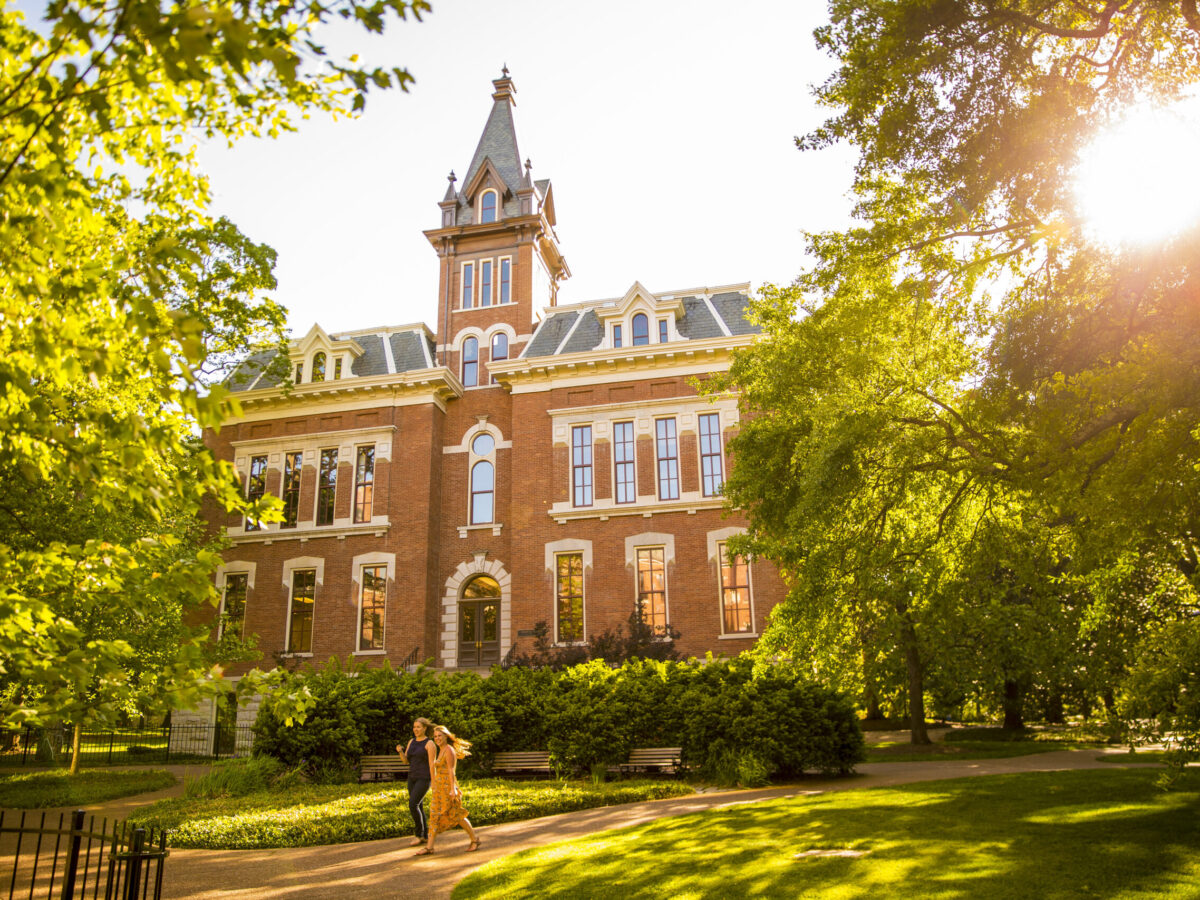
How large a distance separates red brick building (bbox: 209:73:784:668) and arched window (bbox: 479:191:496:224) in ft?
0.86

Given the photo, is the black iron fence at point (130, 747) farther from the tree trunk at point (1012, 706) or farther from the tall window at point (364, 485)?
the tree trunk at point (1012, 706)

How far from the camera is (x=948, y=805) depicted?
11617mm

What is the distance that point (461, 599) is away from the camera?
94.5 ft

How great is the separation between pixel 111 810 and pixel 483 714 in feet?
21.5

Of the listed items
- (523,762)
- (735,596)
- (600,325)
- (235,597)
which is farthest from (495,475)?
(523,762)

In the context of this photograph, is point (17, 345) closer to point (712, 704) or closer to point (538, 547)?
point (712, 704)

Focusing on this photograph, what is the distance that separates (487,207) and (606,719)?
22698 millimetres

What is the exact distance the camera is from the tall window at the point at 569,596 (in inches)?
1057

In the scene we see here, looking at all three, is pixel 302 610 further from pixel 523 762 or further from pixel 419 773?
→ pixel 419 773

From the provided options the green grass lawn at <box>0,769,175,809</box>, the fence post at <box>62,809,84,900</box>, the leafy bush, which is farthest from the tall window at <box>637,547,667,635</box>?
the fence post at <box>62,809,84,900</box>

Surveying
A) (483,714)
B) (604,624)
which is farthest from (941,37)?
(604,624)

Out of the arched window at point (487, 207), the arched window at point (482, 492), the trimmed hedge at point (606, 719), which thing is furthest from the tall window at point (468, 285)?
the trimmed hedge at point (606, 719)

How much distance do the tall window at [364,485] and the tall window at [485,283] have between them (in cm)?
680

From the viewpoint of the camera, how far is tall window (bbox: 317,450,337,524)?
98.7 ft
